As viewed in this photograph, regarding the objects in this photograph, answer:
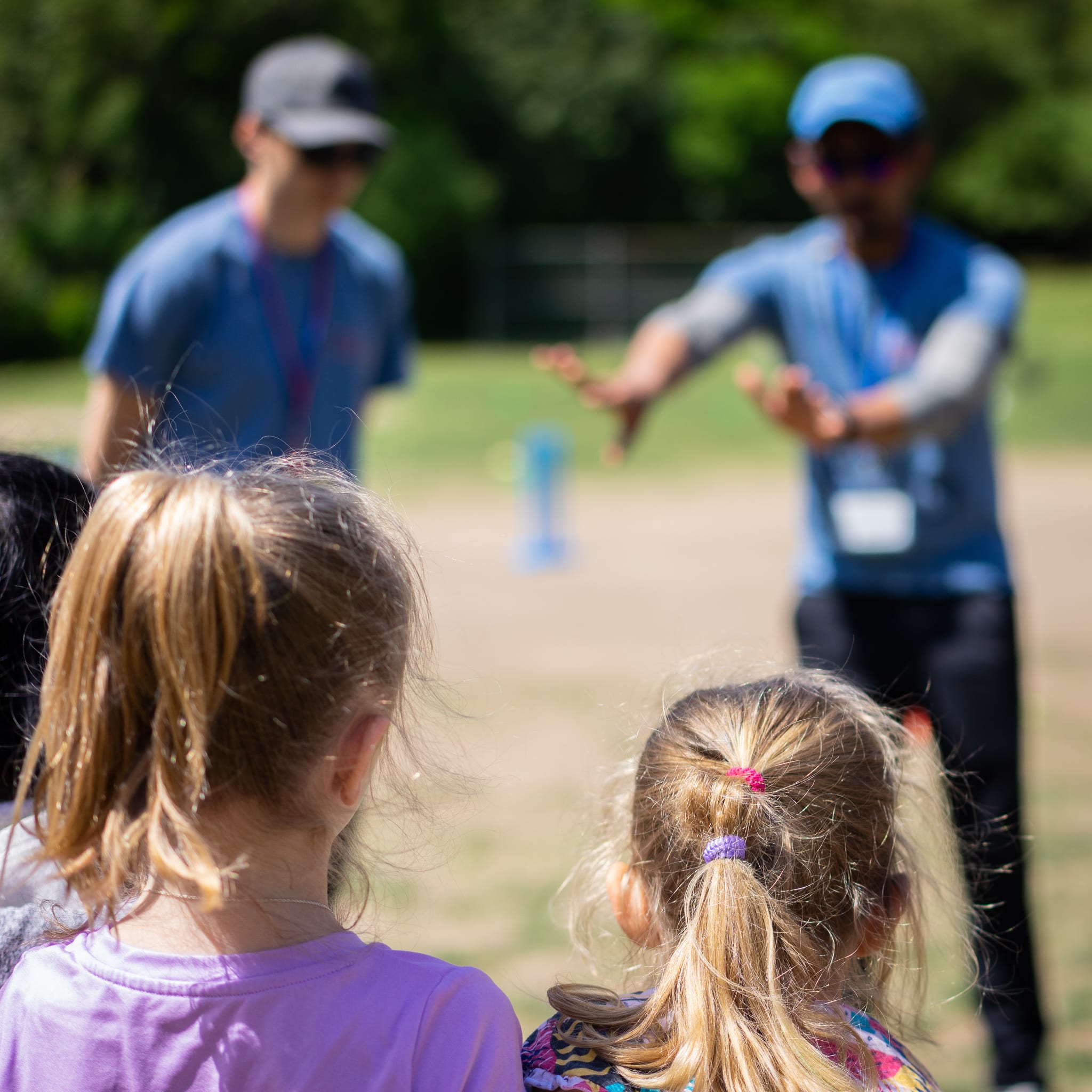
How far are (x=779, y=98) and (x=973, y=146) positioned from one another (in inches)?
336

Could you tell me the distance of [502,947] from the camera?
12.1ft

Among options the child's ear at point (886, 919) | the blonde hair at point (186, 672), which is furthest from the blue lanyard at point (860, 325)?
the blonde hair at point (186, 672)

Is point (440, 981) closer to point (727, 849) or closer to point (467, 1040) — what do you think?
point (467, 1040)

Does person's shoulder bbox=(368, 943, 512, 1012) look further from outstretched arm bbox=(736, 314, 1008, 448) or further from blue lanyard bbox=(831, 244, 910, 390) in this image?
blue lanyard bbox=(831, 244, 910, 390)

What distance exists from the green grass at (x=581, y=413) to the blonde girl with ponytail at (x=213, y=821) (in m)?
8.29

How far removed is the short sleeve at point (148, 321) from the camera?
124 inches

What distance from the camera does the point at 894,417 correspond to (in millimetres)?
2812

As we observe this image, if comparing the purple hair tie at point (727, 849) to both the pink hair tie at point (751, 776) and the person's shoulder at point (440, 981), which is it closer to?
the pink hair tie at point (751, 776)

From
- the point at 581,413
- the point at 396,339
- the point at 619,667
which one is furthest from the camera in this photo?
the point at 581,413

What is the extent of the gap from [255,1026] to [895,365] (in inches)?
91.7

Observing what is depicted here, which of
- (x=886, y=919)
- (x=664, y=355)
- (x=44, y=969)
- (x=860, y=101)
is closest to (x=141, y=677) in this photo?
(x=44, y=969)

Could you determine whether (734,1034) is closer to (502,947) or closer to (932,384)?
(932,384)

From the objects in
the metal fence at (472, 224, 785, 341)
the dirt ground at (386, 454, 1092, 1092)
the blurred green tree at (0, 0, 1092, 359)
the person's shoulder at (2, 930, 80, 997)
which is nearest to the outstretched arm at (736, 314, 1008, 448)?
the dirt ground at (386, 454, 1092, 1092)

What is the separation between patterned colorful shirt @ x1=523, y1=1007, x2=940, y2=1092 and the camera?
1.31 metres
